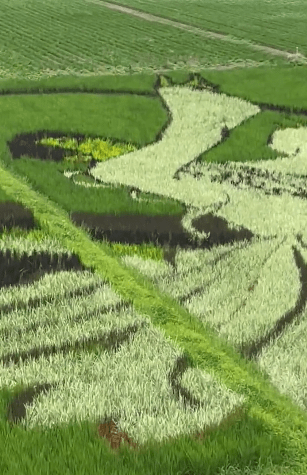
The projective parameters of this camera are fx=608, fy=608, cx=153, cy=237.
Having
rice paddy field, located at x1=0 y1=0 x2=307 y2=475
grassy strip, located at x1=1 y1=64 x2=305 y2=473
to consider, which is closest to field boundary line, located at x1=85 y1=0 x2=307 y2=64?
rice paddy field, located at x1=0 y1=0 x2=307 y2=475

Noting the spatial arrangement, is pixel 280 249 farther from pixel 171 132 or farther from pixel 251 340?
pixel 171 132

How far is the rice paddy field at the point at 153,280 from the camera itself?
12.3 feet

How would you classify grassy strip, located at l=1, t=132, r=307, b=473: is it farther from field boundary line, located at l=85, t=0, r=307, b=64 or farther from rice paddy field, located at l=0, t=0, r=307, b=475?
field boundary line, located at l=85, t=0, r=307, b=64

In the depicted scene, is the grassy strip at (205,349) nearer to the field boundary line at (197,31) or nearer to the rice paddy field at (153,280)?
the rice paddy field at (153,280)

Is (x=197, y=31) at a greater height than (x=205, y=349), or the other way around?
(x=197, y=31)

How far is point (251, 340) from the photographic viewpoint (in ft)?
16.9

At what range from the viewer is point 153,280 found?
6242mm

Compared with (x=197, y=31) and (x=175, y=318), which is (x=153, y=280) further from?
(x=197, y=31)

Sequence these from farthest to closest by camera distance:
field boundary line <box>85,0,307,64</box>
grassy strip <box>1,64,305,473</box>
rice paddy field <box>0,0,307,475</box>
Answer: field boundary line <box>85,0,307,64</box>, grassy strip <box>1,64,305,473</box>, rice paddy field <box>0,0,307,475</box>

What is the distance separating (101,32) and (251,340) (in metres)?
25.3

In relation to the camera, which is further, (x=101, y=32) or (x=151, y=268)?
(x=101, y=32)

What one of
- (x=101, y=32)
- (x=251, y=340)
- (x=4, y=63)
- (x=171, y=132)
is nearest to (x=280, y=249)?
(x=251, y=340)

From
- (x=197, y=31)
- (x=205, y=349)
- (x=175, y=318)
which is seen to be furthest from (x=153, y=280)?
(x=197, y=31)

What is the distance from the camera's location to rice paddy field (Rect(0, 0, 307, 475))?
12.3 ft
